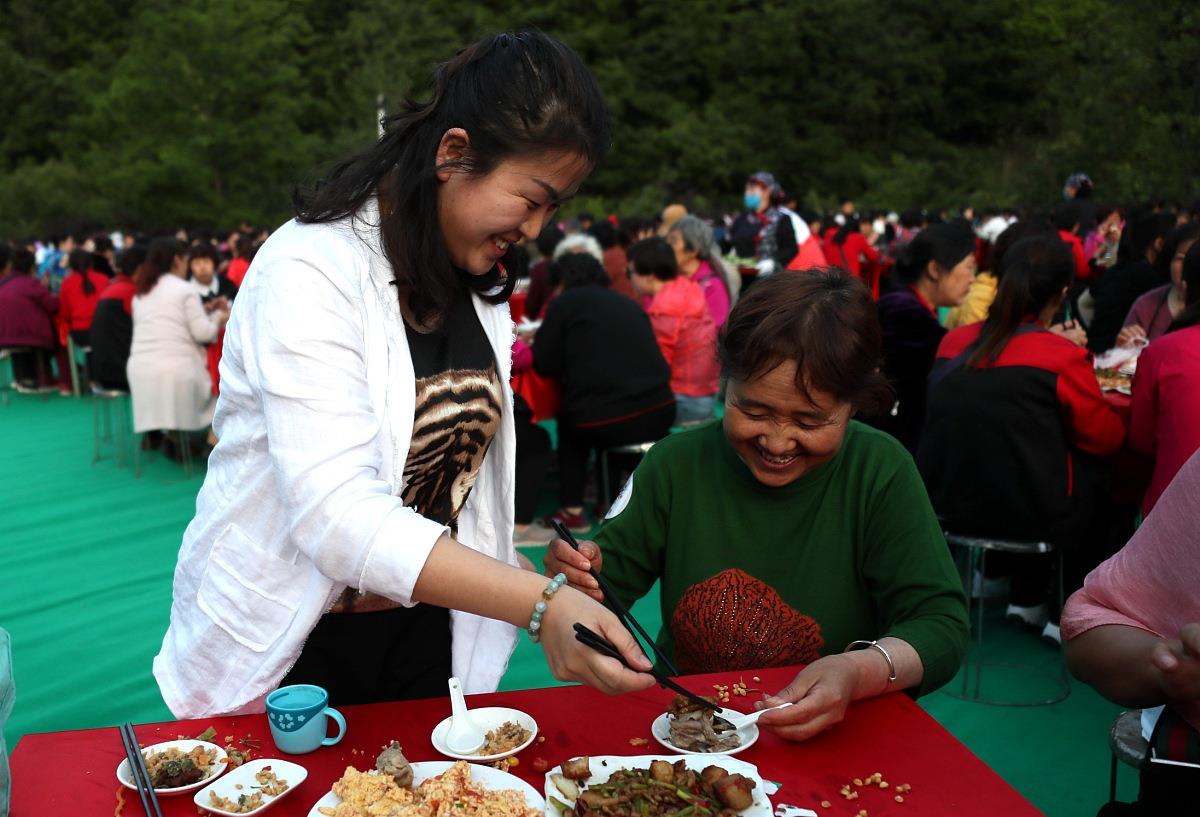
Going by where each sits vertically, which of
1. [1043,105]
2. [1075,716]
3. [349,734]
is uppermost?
[1043,105]

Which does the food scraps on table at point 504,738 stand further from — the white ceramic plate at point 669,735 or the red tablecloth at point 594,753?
the white ceramic plate at point 669,735

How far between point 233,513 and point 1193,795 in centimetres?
142

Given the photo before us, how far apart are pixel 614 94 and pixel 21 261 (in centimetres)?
2081

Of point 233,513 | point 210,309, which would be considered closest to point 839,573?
point 233,513

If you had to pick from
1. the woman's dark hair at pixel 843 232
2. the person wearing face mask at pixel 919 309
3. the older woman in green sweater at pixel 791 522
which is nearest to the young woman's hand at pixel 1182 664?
the older woman in green sweater at pixel 791 522

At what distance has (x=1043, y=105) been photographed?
88.6 feet

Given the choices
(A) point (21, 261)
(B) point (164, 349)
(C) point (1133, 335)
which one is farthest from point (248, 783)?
(A) point (21, 261)

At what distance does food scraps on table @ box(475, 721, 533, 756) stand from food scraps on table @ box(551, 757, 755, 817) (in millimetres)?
118

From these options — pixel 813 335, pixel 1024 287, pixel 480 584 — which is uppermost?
pixel 813 335

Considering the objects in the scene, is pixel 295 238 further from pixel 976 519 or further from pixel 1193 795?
pixel 976 519

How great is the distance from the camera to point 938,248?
425cm

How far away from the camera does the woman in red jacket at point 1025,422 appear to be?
3.18m

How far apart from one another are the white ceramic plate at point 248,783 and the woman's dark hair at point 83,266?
7816mm

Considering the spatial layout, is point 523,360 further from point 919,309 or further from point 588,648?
point 588,648
